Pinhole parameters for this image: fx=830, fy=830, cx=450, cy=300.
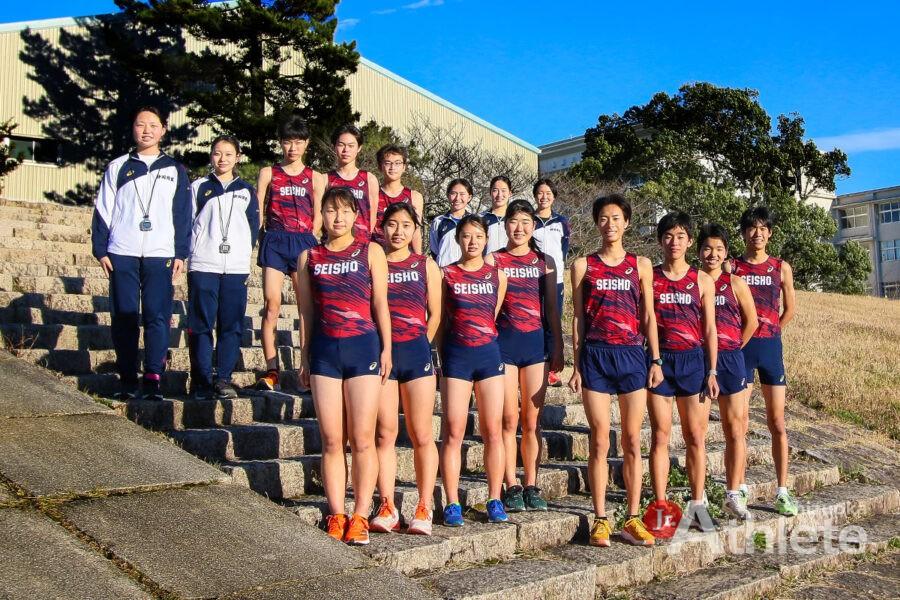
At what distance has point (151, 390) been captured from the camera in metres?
5.46

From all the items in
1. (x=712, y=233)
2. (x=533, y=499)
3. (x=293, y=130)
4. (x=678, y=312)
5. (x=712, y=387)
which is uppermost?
(x=293, y=130)

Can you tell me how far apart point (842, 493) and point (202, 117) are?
666 inches

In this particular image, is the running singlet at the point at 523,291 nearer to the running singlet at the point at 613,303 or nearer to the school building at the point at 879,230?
the running singlet at the point at 613,303

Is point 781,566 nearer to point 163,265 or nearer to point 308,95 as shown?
point 163,265

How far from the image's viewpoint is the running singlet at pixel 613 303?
502 cm

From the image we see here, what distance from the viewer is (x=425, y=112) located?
2588 cm

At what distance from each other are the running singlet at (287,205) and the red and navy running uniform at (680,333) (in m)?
2.59

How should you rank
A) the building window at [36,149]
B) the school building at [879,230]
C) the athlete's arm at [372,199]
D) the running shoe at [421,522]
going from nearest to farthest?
the running shoe at [421,522], the athlete's arm at [372,199], the building window at [36,149], the school building at [879,230]

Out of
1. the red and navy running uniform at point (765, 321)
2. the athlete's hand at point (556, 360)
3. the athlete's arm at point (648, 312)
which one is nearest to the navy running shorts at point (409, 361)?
the athlete's hand at point (556, 360)

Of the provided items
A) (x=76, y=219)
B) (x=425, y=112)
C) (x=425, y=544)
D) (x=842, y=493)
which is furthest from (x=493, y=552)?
(x=425, y=112)

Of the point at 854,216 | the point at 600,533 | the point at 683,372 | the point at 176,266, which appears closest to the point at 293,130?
the point at 176,266

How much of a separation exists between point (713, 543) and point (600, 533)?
0.90 meters

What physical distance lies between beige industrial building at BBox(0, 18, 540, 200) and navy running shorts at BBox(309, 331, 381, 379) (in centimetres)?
1831

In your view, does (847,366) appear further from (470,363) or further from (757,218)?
(470,363)
